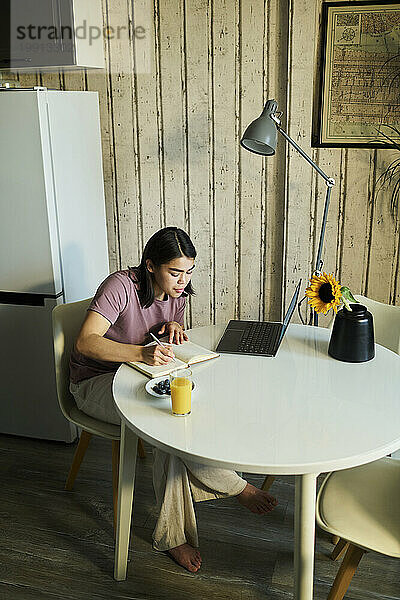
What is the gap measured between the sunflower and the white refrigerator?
1233mm

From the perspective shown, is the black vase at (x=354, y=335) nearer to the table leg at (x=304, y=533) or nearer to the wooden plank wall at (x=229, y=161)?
the table leg at (x=304, y=533)

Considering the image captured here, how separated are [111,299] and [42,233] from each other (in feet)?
2.19

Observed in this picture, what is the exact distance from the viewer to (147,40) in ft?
9.67

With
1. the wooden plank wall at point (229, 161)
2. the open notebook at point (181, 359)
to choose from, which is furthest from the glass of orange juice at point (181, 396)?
the wooden plank wall at point (229, 161)

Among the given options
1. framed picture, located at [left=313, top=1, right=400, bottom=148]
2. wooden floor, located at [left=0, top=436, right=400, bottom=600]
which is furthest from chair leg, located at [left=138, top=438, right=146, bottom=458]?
framed picture, located at [left=313, top=1, right=400, bottom=148]

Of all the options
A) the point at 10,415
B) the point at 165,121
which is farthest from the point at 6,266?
the point at 165,121

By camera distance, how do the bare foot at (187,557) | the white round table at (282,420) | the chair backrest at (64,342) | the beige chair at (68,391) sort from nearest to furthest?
1. the white round table at (282,420)
2. the bare foot at (187,557)
3. the beige chair at (68,391)
4. the chair backrest at (64,342)

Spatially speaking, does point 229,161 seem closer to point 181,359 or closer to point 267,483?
point 181,359

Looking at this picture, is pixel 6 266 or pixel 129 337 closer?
pixel 129 337

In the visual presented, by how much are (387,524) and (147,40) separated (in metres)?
2.35

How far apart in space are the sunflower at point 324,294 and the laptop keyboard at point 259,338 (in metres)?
0.26

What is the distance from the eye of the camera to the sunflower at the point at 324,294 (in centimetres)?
207

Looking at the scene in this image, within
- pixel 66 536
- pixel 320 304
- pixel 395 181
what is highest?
pixel 395 181

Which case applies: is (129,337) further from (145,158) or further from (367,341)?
(145,158)
